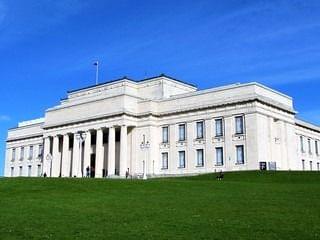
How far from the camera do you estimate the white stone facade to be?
223 feet

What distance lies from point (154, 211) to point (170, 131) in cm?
5188

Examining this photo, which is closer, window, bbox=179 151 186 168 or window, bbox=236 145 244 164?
window, bbox=236 145 244 164

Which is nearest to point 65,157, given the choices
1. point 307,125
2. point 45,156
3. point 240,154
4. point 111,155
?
point 45,156

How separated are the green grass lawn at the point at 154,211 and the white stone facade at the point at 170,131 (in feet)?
98.7

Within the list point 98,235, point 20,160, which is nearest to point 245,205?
point 98,235

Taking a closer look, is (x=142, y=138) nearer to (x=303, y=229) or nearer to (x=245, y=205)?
(x=245, y=205)

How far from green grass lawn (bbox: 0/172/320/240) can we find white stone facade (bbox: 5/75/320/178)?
98.7 feet

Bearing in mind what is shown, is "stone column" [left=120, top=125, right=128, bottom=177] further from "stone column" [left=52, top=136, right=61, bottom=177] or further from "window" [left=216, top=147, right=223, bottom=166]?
"stone column" [left=52, top=136, right=61, bottom=177]

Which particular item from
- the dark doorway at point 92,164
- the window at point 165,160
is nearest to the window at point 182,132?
the window at point 165,160

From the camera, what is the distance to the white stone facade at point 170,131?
6806 centimetres

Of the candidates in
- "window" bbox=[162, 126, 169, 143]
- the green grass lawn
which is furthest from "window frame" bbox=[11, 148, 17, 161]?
the green grass lawn

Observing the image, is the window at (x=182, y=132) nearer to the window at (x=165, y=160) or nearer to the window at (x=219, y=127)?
the window at (x=165, y=160)

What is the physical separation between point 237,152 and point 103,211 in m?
45.9

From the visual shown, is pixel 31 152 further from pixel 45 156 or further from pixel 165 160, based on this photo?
pixel 165 160
